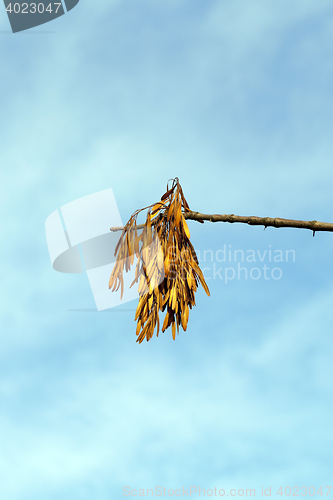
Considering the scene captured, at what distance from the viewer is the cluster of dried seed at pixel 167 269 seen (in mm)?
2559

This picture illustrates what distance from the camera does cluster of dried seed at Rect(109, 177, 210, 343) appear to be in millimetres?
2559

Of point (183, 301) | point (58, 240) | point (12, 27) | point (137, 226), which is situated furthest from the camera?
point (12, 27)

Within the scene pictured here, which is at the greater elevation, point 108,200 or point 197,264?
point 108,200

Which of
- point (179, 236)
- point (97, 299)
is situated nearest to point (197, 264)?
point (179, 236)

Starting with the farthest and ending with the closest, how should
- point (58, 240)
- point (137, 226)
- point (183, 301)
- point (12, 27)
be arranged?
point (12, 27), point (58, 240), point (137, 226), point (183, 301)

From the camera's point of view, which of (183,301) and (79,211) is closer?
(183,301)

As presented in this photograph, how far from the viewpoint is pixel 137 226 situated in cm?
275

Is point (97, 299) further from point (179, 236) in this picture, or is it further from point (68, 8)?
point (68, 8)

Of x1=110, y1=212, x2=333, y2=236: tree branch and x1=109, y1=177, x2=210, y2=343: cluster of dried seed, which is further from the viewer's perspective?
x1=109, y1=177, x2=210, y2=343: cluster of dried seed

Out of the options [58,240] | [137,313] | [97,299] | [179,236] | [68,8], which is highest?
[68,8]

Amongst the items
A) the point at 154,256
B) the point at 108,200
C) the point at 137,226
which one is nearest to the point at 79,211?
the point at 108,200

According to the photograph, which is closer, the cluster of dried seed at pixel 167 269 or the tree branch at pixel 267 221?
the tree branch at pixel 267 221

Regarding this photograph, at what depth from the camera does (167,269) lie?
101 inches

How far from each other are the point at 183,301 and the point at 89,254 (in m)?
0.80
